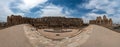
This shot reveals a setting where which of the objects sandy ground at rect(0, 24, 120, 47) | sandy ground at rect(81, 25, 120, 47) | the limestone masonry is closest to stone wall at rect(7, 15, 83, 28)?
the limestone masonry

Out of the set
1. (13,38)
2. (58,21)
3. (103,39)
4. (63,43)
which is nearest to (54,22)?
(58,21)

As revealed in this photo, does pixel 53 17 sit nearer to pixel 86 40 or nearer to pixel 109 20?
pixel 109 20

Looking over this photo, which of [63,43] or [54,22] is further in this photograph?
[54,22]

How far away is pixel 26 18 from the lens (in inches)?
3632

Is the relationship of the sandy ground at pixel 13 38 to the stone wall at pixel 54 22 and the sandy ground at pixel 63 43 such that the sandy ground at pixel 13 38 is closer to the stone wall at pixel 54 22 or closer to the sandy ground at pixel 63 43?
the sandy ground at pixel 63 43

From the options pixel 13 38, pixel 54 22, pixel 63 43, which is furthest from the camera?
pixel 54 22

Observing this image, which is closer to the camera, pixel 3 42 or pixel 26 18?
Result: pixel 3 42

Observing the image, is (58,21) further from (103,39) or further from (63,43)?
(103,39)

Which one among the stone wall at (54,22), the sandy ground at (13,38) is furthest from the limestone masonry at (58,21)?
the sandy ground at (13,38)

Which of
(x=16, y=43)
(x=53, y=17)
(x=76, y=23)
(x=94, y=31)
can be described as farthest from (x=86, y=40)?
(x=53, y=17)

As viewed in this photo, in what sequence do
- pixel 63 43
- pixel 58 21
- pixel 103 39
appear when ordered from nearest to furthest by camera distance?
pixel 103 39 < pixel 63 43 < pixel 58 21

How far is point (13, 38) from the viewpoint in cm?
2419

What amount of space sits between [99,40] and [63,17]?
6982cm

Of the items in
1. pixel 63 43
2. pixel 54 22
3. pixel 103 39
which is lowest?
pixel 63 43
